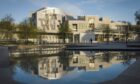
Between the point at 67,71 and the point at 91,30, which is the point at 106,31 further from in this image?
the point at 67,71

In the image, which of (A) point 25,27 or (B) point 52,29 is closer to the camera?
(A) point 25,27

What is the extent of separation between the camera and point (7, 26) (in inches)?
2115

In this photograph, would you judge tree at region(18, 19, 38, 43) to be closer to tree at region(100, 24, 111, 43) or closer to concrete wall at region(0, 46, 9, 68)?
tree at region(100, 24, 111, 43)

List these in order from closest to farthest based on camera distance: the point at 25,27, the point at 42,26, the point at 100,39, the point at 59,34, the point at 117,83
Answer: the point at 117,83 → the point at 25,27 → the point at 59,34 → the point at 42,26 → the point at 100,39

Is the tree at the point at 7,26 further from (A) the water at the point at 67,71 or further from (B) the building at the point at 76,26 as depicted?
(A) the water at the point at 67,71

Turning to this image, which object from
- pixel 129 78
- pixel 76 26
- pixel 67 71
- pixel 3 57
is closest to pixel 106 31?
pixel 76 26

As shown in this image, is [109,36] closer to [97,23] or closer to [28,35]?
[97,23]

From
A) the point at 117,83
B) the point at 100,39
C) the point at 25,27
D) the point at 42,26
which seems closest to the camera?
the point at 117,83

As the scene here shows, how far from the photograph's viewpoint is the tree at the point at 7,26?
52156mm

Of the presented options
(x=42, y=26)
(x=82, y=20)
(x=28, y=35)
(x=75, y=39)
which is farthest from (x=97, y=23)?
(x=28, y=35)

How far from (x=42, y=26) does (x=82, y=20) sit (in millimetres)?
14377

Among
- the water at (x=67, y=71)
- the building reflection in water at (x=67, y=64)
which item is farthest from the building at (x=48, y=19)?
the water at (x=67, y=71)

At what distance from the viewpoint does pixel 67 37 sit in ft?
248

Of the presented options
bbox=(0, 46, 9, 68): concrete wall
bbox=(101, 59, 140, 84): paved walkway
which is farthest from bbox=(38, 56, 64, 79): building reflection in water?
bbox=(101, 59, 140, 84): paved walkway
